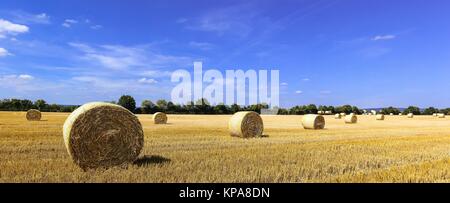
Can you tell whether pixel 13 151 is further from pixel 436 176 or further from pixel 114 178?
pixel 436 176

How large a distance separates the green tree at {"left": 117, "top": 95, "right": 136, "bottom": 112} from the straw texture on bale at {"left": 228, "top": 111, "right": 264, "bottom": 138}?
48.8 meters

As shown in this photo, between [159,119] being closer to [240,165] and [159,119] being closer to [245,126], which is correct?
[245,126]

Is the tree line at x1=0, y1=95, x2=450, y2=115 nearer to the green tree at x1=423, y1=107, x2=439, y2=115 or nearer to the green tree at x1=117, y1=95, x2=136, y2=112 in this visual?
the green tree at x1=117, y1=95, x2=136, y2=112

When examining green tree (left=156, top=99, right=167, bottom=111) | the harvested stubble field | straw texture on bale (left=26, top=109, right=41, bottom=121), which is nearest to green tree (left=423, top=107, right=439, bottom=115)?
green tree (left=156, top=99, right=167, bottom=111)

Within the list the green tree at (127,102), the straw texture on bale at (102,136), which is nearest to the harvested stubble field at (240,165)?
the straw texture on bale at (102,136)

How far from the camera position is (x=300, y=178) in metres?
8.50

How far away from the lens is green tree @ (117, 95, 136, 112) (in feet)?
218

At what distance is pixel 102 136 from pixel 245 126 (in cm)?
949

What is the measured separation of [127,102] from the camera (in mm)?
66688

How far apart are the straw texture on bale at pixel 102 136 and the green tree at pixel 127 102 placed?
56.6 m

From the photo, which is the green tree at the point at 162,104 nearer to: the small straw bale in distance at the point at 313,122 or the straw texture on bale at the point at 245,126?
the small straw bale in distance at the point at 313,122

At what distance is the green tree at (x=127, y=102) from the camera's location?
66.3 m
